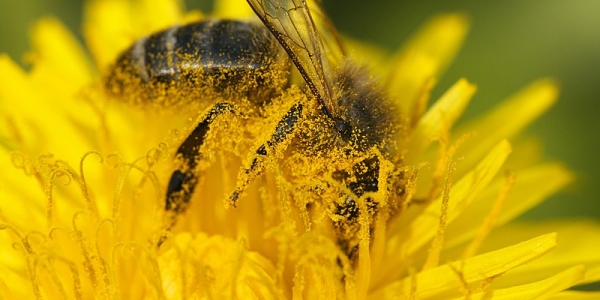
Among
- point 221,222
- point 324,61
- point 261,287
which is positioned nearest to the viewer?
point 324,61

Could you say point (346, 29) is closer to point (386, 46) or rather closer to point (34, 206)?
point (386, 46)

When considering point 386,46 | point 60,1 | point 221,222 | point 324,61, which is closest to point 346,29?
point 386,46

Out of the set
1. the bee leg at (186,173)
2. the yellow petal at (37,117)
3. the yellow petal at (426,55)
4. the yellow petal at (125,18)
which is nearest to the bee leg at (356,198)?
the bee leg at (186,173)

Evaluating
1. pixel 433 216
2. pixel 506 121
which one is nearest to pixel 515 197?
pixel 506 121

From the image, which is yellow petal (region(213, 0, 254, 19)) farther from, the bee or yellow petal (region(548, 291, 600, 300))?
yellow petal (region(548, 291, 600, 300))

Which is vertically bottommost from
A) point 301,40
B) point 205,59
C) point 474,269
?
point 474,269

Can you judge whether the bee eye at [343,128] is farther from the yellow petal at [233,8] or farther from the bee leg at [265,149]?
the yellow petal at [233,8]

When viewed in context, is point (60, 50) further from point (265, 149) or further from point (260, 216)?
point (265, 149)
